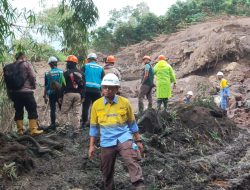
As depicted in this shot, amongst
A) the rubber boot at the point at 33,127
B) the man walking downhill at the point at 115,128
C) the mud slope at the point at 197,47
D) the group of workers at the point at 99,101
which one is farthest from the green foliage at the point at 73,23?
the mud slope at the point at 197,47

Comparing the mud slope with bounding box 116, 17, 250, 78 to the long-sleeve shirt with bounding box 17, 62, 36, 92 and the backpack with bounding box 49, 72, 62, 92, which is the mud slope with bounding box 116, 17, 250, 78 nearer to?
the backpack with bounding box 49, 72, 62, 92

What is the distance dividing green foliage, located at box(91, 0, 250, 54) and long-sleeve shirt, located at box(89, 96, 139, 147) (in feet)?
95.1

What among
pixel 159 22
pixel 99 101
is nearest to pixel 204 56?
pixel 159 22

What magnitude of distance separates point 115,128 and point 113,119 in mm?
123

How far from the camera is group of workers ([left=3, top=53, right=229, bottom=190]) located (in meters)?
6.12

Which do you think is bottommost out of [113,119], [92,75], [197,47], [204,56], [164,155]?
[164,155]

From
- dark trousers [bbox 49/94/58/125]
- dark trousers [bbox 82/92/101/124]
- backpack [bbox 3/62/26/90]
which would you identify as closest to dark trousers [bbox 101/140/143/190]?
backpack [bbox 3/62/26/90]

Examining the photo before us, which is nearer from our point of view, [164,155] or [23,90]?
[23,90]

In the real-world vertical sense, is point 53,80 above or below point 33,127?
above

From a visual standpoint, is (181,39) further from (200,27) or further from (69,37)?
(69,37)

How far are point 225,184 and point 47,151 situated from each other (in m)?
3.16

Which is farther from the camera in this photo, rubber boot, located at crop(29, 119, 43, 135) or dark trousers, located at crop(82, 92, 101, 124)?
dark trousers, located at crop(82, 92, 101, 124)

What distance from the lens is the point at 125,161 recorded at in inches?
239

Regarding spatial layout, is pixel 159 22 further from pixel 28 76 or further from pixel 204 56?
pixel 28 76
